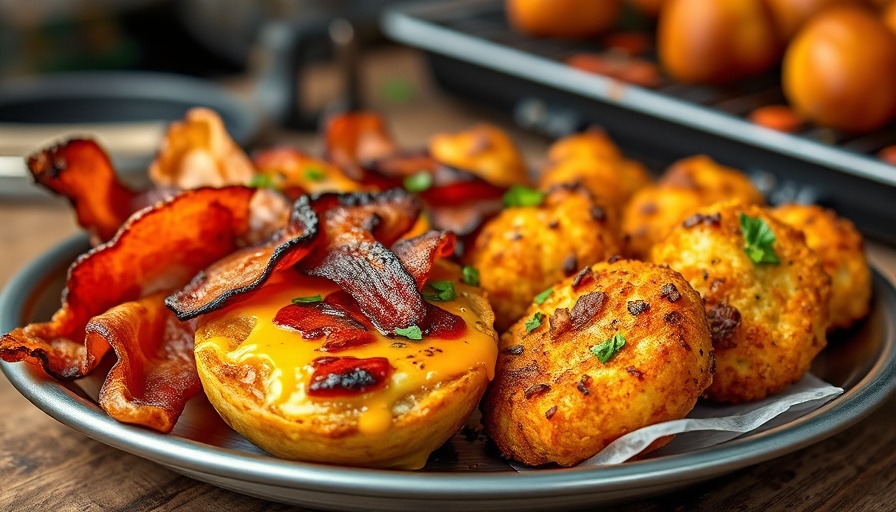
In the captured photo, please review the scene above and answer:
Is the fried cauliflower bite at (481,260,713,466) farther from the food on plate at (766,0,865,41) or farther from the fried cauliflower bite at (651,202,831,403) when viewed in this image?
the food on plate at (766,0,865,41)

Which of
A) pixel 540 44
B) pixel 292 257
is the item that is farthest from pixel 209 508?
pixel 540 44

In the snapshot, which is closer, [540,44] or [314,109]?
[540,44]

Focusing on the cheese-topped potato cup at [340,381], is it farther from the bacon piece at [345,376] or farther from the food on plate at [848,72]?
the food on plate at [848,72]

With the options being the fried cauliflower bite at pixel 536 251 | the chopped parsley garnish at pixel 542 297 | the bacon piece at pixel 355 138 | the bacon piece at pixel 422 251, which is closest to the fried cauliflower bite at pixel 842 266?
the fried cauliflower bite at pixel 536 251

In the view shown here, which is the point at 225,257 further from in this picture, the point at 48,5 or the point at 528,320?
the point at 48,5

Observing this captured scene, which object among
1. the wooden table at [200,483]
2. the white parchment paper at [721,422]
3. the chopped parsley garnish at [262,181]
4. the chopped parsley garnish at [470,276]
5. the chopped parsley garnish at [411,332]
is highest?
the chopped parsley garnish at [262,181]

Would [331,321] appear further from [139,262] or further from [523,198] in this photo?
[523,198]

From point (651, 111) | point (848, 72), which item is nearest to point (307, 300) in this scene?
point (651, 111)
